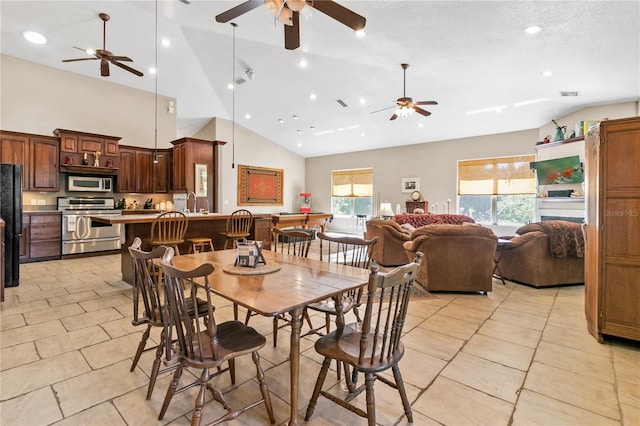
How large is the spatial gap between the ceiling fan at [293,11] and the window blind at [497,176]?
6794 millimetres

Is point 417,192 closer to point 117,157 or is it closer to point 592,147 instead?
point 592,147

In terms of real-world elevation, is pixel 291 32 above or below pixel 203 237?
above

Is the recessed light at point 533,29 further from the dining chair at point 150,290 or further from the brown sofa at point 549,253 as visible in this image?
the dining chair at point 150,290

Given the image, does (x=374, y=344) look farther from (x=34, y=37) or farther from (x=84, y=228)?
(x=34, y=37)

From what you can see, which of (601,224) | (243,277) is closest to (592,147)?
(601,224)

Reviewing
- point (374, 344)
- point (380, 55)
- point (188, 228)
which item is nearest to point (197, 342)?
point (374, 344)

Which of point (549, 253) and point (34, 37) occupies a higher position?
point (34, 37)

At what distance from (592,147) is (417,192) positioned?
20.0 ft

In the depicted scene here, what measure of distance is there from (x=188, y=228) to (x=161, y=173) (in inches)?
143

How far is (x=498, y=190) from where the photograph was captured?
7840 millimetres

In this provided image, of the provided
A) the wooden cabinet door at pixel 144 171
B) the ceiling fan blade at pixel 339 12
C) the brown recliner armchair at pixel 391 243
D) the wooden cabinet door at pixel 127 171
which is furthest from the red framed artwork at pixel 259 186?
the ceiling fan blade at pixel 339 12

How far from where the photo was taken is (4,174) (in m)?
3.99

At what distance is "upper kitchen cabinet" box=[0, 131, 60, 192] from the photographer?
555cm

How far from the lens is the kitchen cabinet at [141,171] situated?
6.98m
